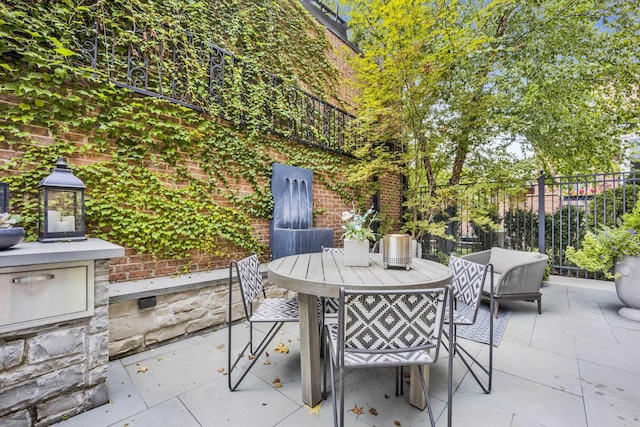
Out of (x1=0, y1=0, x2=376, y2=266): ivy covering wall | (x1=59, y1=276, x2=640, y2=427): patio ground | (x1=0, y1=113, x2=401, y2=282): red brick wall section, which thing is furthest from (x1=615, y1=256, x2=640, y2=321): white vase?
→ (x1=0, y1=0, x2=376, y2=266): ivy covering wall

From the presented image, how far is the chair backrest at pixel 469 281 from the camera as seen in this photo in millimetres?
1904

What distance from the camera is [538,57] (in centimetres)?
531

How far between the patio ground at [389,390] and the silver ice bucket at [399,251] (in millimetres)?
900

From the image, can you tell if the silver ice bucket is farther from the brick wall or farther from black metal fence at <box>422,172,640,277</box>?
black metal fence at <box>422,172,640,277</box>

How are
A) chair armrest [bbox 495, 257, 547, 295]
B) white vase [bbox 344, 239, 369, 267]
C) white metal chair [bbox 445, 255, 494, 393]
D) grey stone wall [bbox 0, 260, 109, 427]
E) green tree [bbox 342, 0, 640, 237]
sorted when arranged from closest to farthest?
1. grey stone wall [bbox 0, 260, 109, 427]
2. white metal chair [bbox 445, 255, 494, 393]
3. white vase [bbox 344, 239, 369, 267]
4. chair armrest [bbox 495, 257, 547, 295]
5. green tree [bbox 342, 0, 640, 237]

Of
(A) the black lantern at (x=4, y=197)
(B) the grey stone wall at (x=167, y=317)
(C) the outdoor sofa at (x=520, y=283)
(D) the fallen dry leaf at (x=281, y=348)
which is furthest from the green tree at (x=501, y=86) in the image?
(A) the black lantern at (x=4, y=197)

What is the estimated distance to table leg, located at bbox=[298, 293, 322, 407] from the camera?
173 cm

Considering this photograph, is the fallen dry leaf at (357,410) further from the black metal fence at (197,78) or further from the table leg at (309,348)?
the black metal fence at (197,78)

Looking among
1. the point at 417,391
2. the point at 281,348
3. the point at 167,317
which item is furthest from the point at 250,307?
the point at 417,391

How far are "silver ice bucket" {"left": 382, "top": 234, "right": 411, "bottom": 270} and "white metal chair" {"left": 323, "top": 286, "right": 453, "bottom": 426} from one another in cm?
49

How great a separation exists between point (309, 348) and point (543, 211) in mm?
5402

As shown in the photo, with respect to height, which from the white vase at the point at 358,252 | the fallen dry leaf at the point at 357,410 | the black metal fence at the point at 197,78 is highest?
the black metal fence at the point at 197,78

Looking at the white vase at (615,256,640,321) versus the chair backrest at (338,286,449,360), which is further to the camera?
the white vase at (615,256,640,321)

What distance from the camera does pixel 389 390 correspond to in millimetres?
1897
